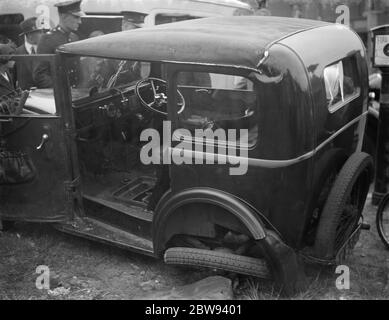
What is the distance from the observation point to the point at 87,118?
4191 millimetres

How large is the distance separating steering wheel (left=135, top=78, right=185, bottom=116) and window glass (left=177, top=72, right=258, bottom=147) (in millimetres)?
725

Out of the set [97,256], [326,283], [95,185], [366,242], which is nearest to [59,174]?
[95,185]

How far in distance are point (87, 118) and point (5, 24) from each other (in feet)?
12.8

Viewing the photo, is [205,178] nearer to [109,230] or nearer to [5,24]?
[109,230]

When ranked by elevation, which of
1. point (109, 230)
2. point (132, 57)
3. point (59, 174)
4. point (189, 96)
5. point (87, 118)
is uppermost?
point (132, 57)

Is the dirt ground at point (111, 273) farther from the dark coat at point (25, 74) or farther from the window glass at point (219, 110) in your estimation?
the dark coat at point (25, 74)

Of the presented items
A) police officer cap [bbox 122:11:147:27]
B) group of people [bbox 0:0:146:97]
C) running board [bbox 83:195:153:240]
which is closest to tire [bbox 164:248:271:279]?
running board [bbox 83:195:153:240]

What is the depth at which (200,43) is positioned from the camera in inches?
126

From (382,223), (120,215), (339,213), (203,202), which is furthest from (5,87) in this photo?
(382,223)

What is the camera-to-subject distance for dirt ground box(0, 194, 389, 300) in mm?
3531

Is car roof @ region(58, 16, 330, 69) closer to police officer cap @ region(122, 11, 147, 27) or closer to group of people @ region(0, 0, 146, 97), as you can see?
group of people @ region(0, 0, 146, 97)

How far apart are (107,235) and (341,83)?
84.5 inches

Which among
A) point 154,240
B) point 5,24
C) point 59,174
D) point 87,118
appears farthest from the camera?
point 5,24

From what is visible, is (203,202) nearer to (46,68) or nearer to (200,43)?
(200,43)
